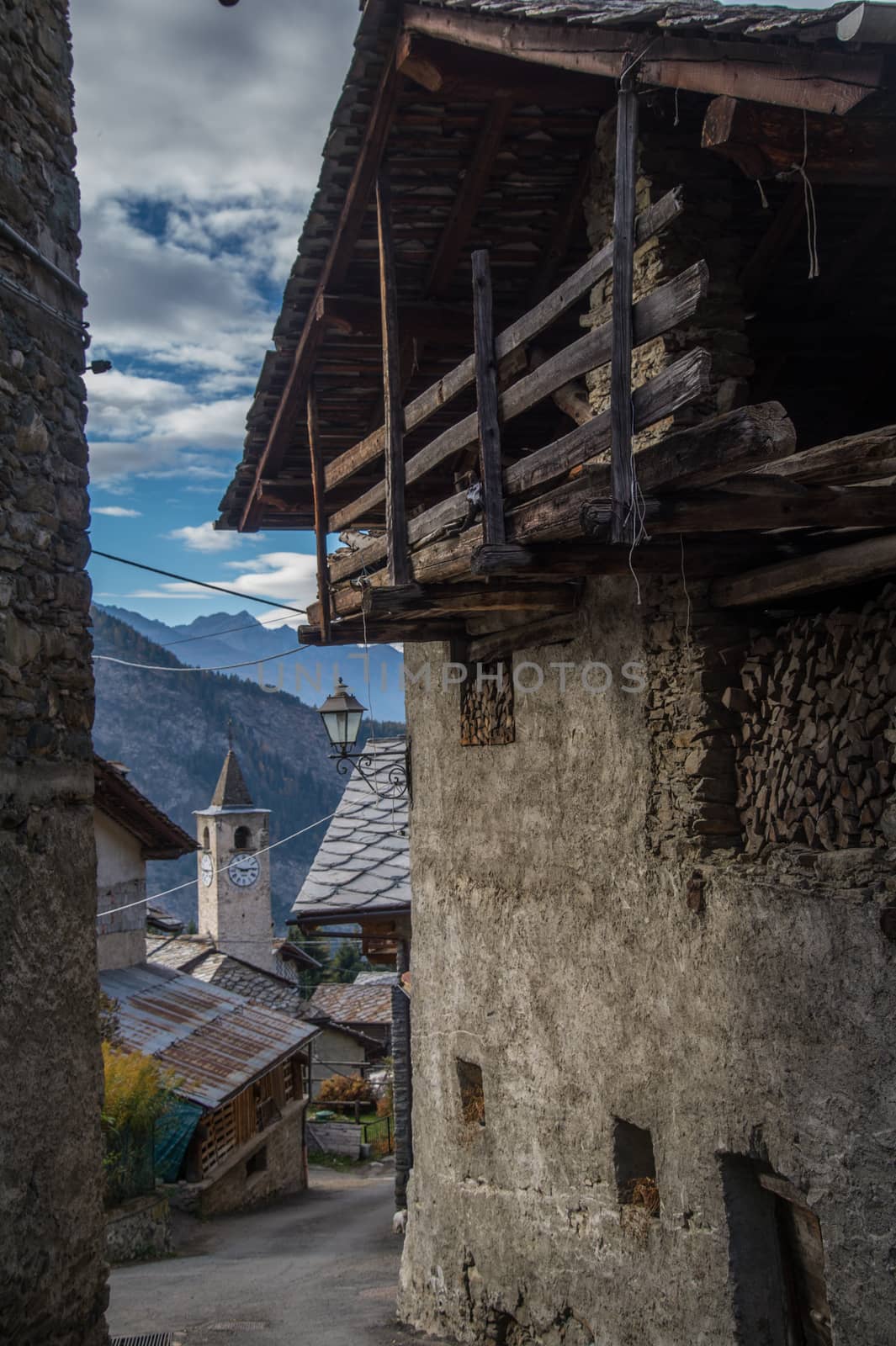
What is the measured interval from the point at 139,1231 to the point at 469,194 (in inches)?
437

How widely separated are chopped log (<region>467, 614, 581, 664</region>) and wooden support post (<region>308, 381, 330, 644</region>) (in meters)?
0.97

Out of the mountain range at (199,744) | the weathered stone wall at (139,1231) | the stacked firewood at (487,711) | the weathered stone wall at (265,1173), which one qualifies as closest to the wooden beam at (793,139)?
the stacked firewood at (487,711)

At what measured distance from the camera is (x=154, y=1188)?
13.0 m

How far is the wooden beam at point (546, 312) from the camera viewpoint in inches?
162

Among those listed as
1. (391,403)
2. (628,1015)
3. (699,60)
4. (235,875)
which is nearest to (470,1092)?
(628,1015)

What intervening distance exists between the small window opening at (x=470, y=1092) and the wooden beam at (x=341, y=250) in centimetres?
477

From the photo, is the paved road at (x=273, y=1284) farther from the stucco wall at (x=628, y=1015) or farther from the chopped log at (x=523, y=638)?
the chopped log at (x=523, y=638)

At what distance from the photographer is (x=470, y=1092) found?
24.7 ft

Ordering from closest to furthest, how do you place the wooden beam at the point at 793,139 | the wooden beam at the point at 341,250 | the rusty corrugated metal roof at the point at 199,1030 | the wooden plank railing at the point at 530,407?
the wooden beam at the point at 793,139 → the wooden plank railing at the point at 530,407 → the wooden beam at the point at 341,250 → the rusty corrugated metal roof at the point at 199,1030

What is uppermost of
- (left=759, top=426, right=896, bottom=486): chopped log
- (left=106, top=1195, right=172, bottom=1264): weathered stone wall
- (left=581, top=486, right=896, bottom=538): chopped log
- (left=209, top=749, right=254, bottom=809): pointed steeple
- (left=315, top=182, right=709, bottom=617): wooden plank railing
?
(left=315, top=182, right=709, bottom=617): wooden plank railing

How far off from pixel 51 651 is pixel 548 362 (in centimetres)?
236

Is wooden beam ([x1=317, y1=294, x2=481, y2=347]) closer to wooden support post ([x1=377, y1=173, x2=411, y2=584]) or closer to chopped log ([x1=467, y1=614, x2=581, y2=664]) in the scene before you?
wooden support post ([x1=377, y1=173, x2=411, y2=584])

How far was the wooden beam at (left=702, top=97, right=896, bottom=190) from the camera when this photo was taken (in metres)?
3.81

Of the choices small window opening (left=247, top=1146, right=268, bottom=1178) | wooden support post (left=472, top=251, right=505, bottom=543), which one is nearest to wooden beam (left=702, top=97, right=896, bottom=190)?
wooden support post (left=472, top=251, right=505, bottom=543)
